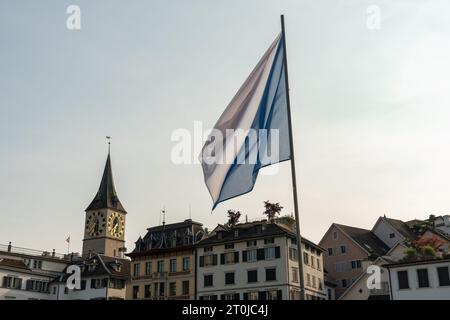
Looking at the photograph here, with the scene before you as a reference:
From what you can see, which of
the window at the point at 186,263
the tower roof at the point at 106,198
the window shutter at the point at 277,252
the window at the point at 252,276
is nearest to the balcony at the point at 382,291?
the window shutter at the point at 277,252

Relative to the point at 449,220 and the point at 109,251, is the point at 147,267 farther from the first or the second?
the point at 109,251

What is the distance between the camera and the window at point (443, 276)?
5651 cm

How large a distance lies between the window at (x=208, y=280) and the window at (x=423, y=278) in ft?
106

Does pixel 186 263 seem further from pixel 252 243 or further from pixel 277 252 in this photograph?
pixel 277 252

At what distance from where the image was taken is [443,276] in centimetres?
5694

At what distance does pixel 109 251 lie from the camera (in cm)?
14700

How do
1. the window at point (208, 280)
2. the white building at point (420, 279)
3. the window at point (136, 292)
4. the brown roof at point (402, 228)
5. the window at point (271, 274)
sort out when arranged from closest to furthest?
the white building at point (420, 279)
the window at point (271, 274)
the window at point (208, 280)
the window at point (136, 292)
the brown roof at point (402, 228)

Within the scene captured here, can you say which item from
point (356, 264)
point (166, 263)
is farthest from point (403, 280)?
point (166, 263)

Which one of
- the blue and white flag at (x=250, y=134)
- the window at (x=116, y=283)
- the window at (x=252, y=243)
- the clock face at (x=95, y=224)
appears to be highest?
the clock face at (x=95, y=224)

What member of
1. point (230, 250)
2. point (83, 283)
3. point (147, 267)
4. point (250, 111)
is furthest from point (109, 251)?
point (250, 111)

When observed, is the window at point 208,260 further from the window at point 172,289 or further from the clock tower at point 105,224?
the clock tower at point 105,224

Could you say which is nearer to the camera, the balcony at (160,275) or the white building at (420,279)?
the white building at (420,279)
